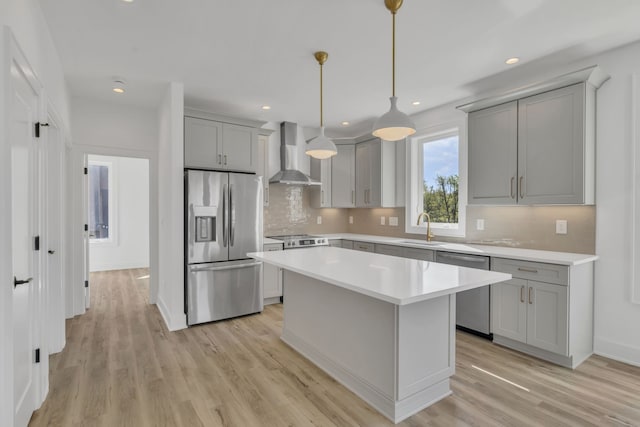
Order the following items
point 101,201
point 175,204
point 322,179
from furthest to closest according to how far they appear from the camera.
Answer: point 101,201 → point 322,179 → point 175,204

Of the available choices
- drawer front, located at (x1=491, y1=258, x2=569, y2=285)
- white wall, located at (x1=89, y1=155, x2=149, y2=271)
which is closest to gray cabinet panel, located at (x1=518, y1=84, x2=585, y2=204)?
drawer front, located at (x1=491, y1=258, x2=569, y2=285)

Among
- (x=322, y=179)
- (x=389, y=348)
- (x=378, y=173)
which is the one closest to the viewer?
(x=389, y=348)

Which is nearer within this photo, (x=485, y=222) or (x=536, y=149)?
(x=536, y=149)

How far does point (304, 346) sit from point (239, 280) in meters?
1.43

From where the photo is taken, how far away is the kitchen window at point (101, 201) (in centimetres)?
686

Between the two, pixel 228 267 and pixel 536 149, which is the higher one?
pixel 536 149

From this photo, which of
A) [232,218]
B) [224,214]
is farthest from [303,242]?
[224,214]

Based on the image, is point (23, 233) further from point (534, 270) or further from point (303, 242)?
point (534, 270)

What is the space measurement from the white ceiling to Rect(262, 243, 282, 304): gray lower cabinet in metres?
1.95

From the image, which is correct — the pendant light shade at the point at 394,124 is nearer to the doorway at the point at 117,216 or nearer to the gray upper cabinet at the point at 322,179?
the gray upper cabinet at the point at 322,179

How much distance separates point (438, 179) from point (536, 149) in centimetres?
141

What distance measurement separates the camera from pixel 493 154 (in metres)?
3.43

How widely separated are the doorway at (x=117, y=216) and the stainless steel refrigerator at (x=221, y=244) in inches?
A: 141

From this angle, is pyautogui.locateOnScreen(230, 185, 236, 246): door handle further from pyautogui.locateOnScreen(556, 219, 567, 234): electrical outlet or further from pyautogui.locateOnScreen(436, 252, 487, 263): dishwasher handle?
pyautogui.locateOnScreen(556, 219, 567, 234): electrical outlet
